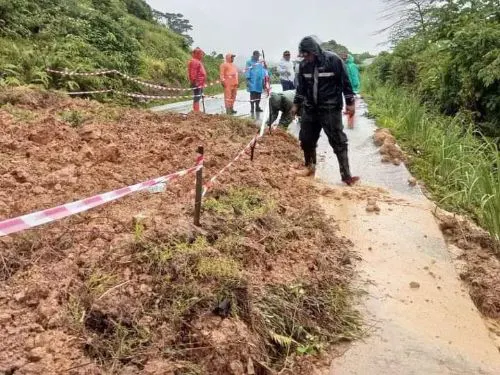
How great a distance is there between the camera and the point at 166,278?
2801 millimetres

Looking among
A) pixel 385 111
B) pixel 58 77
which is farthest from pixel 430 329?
pixel 58 77

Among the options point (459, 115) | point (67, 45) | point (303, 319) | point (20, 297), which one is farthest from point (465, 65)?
point (67, 45)

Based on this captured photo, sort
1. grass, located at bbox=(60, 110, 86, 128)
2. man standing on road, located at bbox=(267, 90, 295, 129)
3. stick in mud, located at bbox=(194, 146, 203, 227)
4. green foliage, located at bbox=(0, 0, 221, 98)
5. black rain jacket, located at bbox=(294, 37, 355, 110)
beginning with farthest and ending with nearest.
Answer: green foliage, located at bbox=(0, 0, 221, 98), man standing on road, located at bbox=(267, 90, 295, 129), grass, located at bbox=(60, 110, 86, 128), black rain jacket, located at bbox=(294, 37, 355, 110), stick in mud, located at bbox=(194, 146, 203, 227)

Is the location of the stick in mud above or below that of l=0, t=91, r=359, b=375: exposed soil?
above

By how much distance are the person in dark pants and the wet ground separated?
59cm

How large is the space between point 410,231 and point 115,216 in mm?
2595

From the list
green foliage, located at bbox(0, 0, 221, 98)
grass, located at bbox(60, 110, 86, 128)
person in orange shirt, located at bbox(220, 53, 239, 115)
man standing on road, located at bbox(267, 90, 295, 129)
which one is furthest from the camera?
person in orange shirt, located at bbox(220, 53, 239, 115)

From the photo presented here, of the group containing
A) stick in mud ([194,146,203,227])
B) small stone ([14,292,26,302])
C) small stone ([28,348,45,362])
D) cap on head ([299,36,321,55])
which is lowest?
small stone ([28,348,45,362])

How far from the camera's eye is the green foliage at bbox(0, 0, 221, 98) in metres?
11.3

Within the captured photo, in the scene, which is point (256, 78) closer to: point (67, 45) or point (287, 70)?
point (287, 70)

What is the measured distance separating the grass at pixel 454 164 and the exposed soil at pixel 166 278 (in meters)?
1.50

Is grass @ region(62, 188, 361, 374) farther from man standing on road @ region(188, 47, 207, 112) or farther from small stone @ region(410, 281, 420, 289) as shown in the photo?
man standing on road @ region(188, 47, 207, 112)

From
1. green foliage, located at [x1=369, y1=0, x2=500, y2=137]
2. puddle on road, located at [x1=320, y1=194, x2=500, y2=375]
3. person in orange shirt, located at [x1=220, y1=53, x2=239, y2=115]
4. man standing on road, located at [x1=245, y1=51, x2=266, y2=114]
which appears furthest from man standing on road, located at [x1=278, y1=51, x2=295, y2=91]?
puddle on road, located at [x1=320, y1=194, x2=500, y2=375]

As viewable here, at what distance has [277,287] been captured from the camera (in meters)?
3.08
